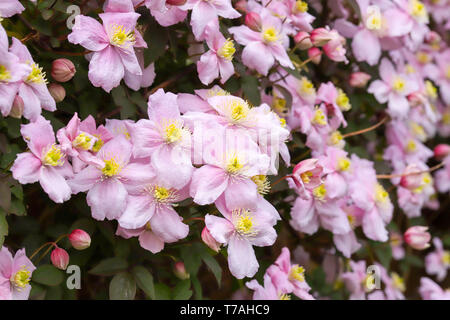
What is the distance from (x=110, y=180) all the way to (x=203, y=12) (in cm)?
33

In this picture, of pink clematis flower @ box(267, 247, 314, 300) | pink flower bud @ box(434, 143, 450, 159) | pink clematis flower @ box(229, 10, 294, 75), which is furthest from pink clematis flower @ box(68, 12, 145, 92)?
pink flower bud @ box(434, 143, 450, 159)

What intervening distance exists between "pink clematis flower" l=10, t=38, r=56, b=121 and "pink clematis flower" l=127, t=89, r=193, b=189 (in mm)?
138

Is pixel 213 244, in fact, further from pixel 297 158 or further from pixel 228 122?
pixel 297 158

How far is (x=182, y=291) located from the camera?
1.09 metres

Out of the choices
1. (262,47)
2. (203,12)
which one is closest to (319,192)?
(262,47)

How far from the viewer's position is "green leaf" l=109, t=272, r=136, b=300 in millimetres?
997

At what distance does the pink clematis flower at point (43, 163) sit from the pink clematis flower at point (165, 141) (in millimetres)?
110

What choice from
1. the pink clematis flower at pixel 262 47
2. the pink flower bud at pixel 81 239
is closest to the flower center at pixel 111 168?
the pink flower bud at pixel 81 239

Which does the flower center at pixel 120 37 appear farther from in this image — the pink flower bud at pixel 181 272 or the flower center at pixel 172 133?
the pink flower bud at pixel 181 272

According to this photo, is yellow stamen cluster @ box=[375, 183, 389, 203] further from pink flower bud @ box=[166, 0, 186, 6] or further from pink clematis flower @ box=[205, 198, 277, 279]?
pink flower bud @ box=[166, 0, 186, 6]

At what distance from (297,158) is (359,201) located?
0.52 ft
